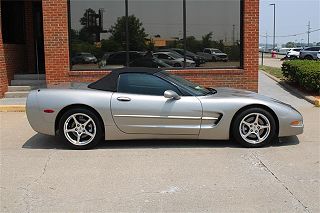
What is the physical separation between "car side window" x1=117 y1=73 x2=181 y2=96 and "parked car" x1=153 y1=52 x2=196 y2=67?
Result: 16.0 feet

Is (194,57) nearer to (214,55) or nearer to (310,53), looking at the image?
(214,55)

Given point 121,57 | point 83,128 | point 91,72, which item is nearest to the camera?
point 83,128

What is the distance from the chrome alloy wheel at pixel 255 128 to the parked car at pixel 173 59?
205 inches

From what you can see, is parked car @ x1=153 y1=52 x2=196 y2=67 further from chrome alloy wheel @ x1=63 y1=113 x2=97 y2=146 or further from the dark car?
chrome alloy wheel @ x1=63 y1=113 x2=97 y2=146

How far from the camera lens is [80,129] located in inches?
260

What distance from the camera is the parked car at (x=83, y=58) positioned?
11531 millimetres

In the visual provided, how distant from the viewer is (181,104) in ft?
21.4

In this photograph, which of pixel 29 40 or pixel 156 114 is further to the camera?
pixel 29 40

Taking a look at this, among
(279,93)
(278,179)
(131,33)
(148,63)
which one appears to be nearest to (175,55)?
(148,63)

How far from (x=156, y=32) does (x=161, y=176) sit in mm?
6951

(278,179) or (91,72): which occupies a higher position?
(91,72)

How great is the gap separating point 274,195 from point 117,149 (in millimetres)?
2804

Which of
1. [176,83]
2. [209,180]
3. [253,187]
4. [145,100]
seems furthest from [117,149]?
[253,187]

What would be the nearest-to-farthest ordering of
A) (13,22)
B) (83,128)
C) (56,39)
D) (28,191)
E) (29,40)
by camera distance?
(28,191) < (83,128) < (56,39) < (13,22) < (29,40)
